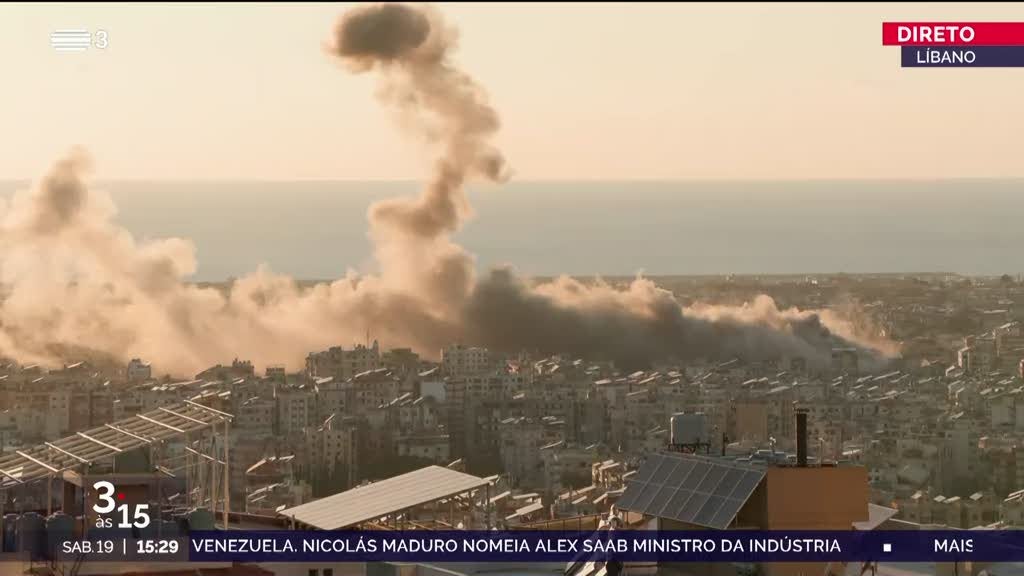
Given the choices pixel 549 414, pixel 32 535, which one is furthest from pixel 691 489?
pixel 549 414

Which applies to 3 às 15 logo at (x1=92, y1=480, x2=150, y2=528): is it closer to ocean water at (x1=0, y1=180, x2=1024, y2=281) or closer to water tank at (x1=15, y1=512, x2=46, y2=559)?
Answer: water tank at (x1=15, y1=512, x2=46, y2=559)

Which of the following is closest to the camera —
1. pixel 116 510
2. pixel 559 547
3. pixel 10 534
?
pixel 10 534

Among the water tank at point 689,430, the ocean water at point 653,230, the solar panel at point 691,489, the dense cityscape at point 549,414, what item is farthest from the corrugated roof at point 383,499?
the ocean water at point 653,230

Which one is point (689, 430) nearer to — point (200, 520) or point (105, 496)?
point (200, 520)

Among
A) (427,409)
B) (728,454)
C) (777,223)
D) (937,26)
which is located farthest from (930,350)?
(777,223)

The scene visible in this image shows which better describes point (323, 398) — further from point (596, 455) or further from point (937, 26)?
point (937, 26)

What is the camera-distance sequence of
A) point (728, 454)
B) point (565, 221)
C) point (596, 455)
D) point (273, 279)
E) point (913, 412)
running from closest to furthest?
point (728, 454), point (596, 455), point (913, 412), point (273, 279), point (565, 221)
